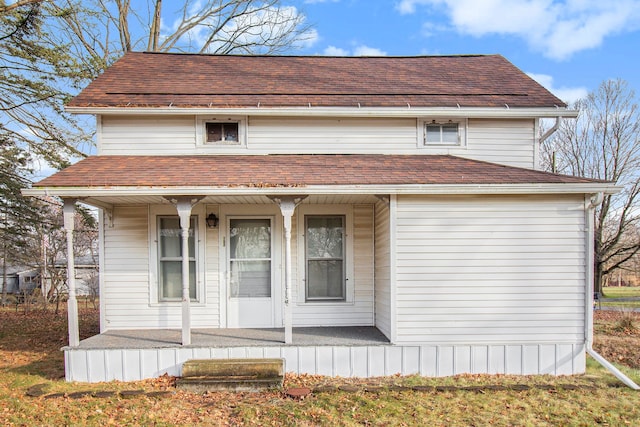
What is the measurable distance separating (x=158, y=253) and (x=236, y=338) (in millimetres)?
2280

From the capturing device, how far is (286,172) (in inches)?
264

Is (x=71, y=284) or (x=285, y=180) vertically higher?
(x=285, y=180)

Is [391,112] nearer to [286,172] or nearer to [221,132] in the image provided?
[286,172]

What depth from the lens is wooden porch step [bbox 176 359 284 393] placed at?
566cm

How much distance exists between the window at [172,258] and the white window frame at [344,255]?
1947 millimetres

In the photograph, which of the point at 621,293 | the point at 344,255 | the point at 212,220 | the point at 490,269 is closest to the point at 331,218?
the point at 344,255

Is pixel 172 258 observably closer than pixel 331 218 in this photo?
Yes

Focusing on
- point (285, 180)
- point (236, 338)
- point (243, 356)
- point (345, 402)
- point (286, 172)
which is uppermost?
point (286, 172)

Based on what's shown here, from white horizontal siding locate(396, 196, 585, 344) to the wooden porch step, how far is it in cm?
201

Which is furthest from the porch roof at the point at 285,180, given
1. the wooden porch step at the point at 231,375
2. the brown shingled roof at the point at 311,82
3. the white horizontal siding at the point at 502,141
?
the wooden porch step at the point at 231,375

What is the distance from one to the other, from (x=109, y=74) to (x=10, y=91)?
347cm

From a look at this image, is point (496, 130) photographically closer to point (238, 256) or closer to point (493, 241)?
point (493, 241)

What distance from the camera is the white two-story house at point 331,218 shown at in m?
6.23

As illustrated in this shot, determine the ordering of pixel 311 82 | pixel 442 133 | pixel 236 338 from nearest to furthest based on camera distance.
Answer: pixel 236 338, pixel 442 133, pixel 311 82
